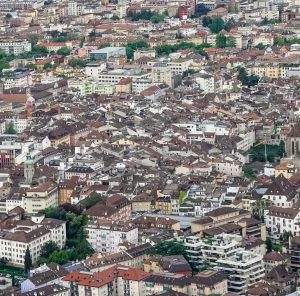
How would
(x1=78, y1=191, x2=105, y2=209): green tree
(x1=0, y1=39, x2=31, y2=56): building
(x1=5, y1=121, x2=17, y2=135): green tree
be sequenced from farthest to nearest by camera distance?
(x1=0, y1=39, x2=31, y2=56): building → (x1=5, y1=121, x2=17, y2=135): green tree → (x1=78, y1=191, x2=105, y2=209): green tree

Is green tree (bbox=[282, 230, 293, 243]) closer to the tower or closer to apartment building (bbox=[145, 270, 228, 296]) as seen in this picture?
apartment building (bbox=[145, 270, 228, 296])

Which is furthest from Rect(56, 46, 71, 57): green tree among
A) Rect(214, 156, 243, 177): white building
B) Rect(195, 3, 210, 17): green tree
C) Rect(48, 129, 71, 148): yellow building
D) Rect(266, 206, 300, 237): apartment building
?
Rect(266, 206, 300, 237): apartment building

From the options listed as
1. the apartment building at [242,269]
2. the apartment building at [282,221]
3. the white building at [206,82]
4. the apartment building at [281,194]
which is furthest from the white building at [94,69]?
the apartment building at [242,269]

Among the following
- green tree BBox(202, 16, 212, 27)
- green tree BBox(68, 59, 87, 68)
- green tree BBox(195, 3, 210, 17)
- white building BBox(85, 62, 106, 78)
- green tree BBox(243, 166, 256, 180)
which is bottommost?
green tree BBox(195, 3, 210, 17)

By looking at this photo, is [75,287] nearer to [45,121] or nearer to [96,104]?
[45,121]

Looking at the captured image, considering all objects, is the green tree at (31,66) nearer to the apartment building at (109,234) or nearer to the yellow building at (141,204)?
the yellow building at (141,204)

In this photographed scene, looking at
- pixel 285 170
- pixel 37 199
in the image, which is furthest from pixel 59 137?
pixel 285 170
